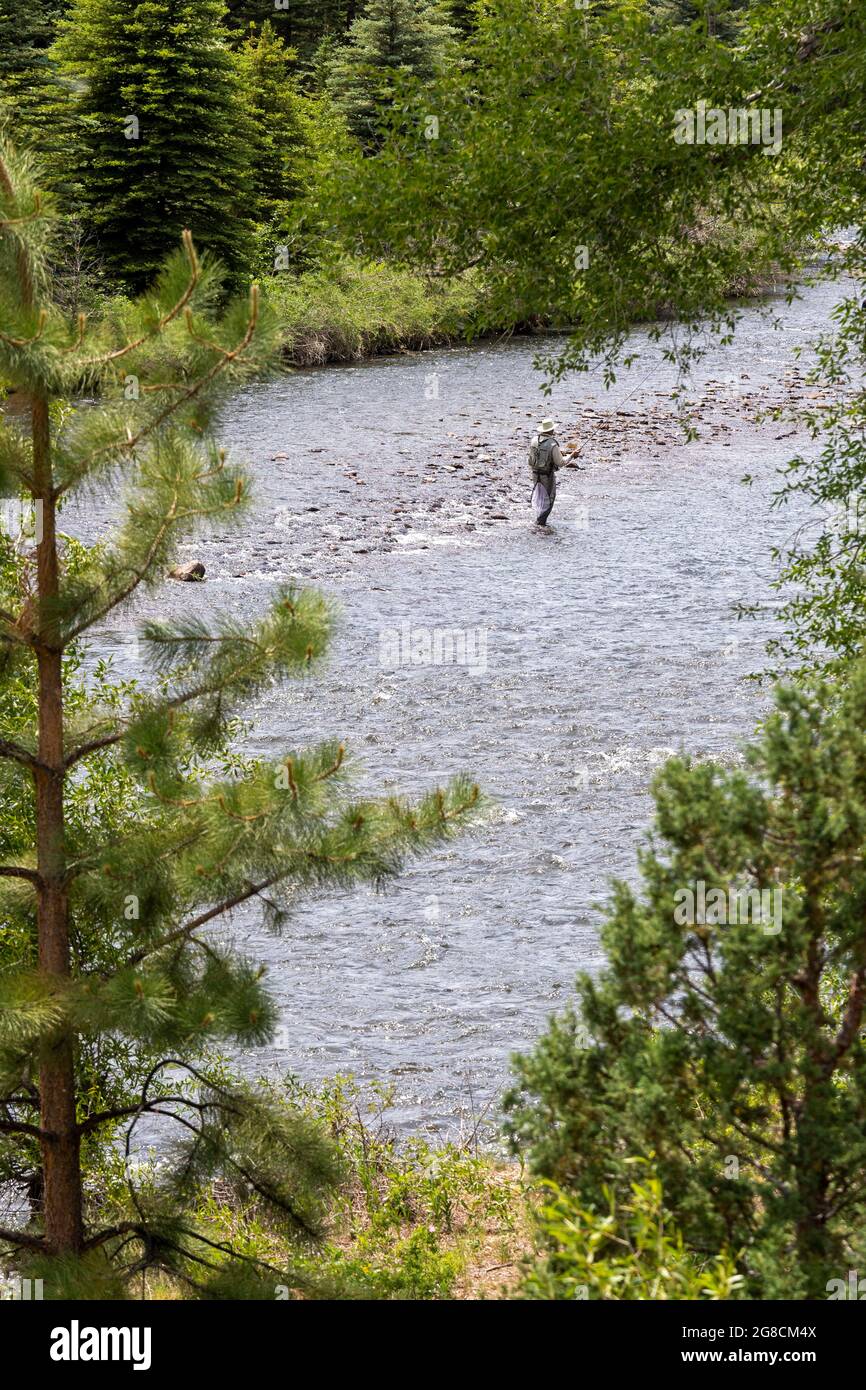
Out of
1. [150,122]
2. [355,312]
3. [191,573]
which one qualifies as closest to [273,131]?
[150,122]

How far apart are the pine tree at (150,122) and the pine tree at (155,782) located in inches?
1275

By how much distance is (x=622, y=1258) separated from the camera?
4.68 meters

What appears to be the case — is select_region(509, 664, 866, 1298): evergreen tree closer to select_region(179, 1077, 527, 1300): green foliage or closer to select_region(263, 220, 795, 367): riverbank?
select_region(179, 1077, 527, 1300): green foliage

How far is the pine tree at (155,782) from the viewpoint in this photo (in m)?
7.17

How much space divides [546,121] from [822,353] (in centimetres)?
273

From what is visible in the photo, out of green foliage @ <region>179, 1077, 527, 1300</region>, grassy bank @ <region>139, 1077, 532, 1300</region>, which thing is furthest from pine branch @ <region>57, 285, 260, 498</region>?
grassy bank @ <region>139, 1077, 532, 1300</region>

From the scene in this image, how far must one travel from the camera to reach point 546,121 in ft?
37.6

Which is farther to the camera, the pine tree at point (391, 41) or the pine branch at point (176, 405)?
the pine tree at point (391, 41)

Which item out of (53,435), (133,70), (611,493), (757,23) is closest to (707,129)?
(757,23)

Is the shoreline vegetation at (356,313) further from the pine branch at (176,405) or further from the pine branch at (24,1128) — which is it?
the pine branch at (24,1128)

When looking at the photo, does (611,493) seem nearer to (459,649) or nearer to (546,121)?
(459,649)

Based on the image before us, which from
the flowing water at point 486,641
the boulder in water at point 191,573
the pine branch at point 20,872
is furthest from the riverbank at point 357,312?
the pine branch at point 20,872

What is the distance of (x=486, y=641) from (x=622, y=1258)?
17.5 meters
